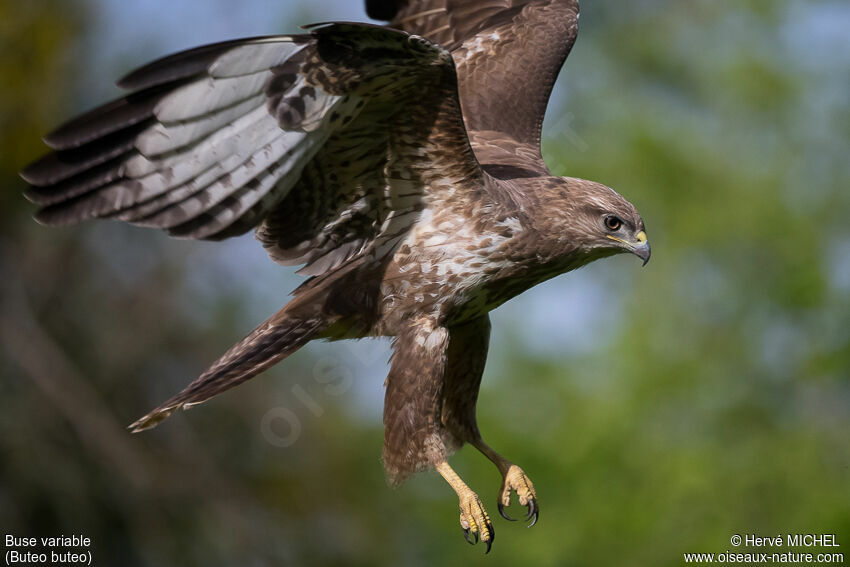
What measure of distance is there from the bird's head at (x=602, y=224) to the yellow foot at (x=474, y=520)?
53.0 inches

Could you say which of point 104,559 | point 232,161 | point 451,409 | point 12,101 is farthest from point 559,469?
point 232,161

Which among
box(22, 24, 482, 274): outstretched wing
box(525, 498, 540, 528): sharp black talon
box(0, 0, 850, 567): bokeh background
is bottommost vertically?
box(0, 0, 850, 567): bokeh background

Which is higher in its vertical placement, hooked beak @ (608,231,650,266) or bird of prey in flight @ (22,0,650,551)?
bird of prey in flight @ (22,0,650,551)

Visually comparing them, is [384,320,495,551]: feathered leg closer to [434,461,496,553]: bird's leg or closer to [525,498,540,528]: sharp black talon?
[434,461,496,553]: bird's leg

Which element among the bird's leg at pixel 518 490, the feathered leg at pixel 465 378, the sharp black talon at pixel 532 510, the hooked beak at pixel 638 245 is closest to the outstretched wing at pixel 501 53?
the hooked beak at pixel 638 245

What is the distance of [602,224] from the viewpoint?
5590 millimetres

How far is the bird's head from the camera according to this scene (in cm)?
557

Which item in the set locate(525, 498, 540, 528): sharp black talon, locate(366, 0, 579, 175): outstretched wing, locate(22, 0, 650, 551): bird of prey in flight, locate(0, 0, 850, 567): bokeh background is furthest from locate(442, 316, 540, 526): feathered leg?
locate(0, 0, 850, 567): bokeh background

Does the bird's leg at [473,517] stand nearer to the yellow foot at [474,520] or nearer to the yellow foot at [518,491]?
the yellow foot at [474,520]

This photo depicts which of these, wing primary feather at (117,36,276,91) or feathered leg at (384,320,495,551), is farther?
feathered leg at (384,320,495,551)

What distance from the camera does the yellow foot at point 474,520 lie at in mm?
5234

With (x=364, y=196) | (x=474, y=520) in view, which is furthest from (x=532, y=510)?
(x=364, y=196)

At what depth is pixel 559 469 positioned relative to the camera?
20.1m

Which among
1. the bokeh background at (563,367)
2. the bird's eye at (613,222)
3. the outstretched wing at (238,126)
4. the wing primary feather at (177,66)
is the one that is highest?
the wing primary feather at (177,66)
